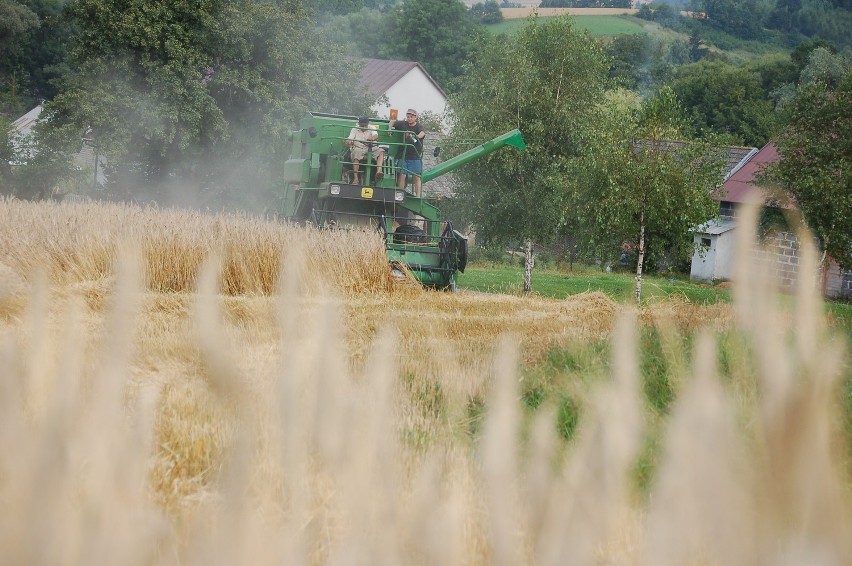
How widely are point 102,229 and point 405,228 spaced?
234 inches

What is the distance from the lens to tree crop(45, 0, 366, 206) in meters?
36.7

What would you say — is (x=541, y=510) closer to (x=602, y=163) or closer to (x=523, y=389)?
(x=523, y=389)

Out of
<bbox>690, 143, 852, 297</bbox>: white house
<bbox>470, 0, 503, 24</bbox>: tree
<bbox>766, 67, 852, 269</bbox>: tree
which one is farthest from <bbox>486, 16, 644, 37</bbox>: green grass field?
<bbox>766, 67, 852, 269</bbox>: tree

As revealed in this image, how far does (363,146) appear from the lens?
65.5 feet

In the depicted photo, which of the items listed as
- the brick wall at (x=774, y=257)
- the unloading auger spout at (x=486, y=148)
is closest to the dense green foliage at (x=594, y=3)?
the unloading auger spout at (x=486, y=148)

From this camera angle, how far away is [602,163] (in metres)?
22.7

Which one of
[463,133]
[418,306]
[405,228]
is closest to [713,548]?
[418,306]

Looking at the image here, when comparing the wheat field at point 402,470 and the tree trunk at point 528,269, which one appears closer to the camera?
the wheat field at point 402,470

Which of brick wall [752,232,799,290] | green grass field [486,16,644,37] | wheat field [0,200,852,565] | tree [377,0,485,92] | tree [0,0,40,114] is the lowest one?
wheat field [0,200,852,565]

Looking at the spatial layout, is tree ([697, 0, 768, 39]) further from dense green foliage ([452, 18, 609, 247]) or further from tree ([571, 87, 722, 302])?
tree ([571, 87, 722, 302])

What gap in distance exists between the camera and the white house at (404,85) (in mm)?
71375

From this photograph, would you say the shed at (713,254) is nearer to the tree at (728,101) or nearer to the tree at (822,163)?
the tree at (822,163)

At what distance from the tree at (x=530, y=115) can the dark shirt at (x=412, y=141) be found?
14.1 ft

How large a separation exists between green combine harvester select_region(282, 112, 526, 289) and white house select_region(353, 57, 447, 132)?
162 ft
